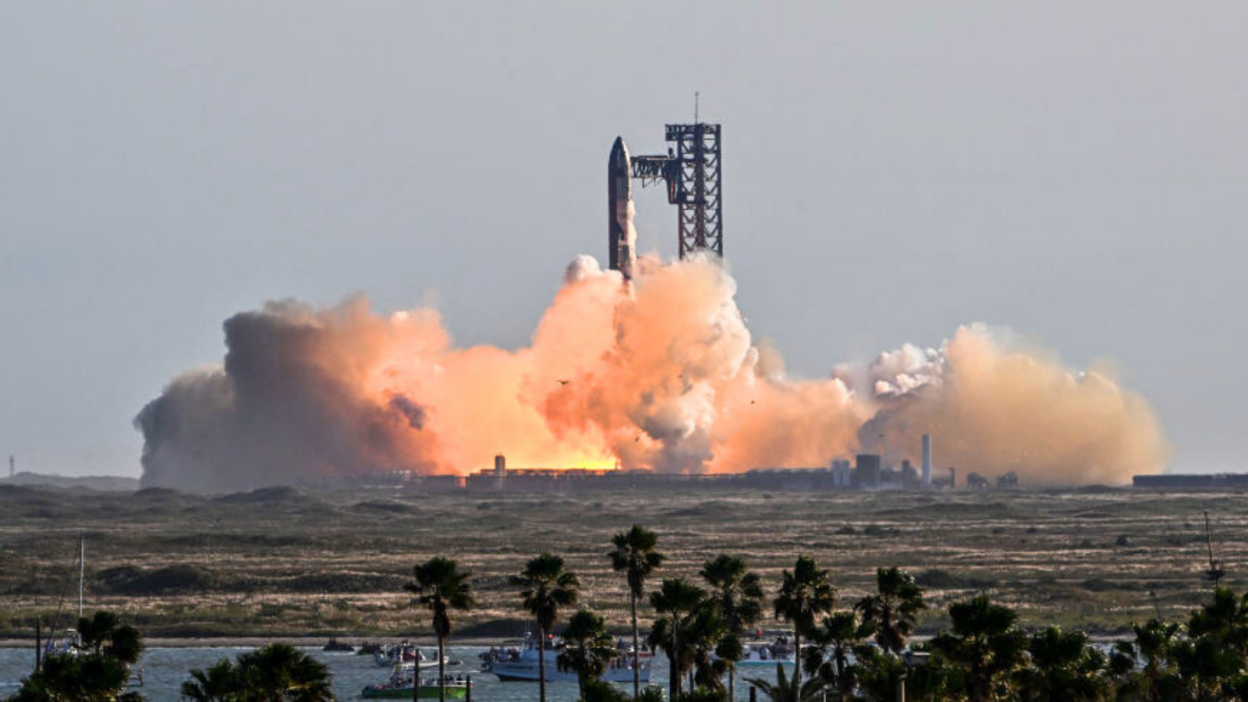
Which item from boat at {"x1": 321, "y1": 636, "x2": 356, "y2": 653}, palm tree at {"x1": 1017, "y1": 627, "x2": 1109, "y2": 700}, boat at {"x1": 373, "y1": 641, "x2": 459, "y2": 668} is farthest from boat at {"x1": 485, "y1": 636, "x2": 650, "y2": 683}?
palm tree at {"x1": 1017, "y1": 627, "x2": 1109, "y2": 700}

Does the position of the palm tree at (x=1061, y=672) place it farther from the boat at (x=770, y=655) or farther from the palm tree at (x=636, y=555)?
the boat at (x=770, y=655)

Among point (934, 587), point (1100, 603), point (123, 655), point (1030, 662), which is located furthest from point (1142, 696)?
point (934, 587)

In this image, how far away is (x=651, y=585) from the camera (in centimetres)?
19775

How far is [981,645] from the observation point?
281 ft

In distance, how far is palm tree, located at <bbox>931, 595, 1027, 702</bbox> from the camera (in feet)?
279

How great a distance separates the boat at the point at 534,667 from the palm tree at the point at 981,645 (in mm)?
61160

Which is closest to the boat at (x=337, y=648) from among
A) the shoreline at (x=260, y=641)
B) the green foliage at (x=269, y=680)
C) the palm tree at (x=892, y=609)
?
the shoreline at (x=260, y=641)

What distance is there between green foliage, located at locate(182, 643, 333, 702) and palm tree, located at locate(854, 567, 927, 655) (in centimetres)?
2605

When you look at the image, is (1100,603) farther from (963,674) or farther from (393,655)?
(963,674)

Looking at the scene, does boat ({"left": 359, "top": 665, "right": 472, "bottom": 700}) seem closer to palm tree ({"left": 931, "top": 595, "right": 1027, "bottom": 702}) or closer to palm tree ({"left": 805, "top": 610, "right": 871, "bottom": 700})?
A: palm tree ({"left": 805, "top": 610, "right": 871, "bottom": 700})

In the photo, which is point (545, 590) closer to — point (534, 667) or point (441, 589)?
point (441, 589)

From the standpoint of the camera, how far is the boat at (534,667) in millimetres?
148125

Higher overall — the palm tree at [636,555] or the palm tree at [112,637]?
the palm tree at [636,555]

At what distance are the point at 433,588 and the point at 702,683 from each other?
38.1ft
